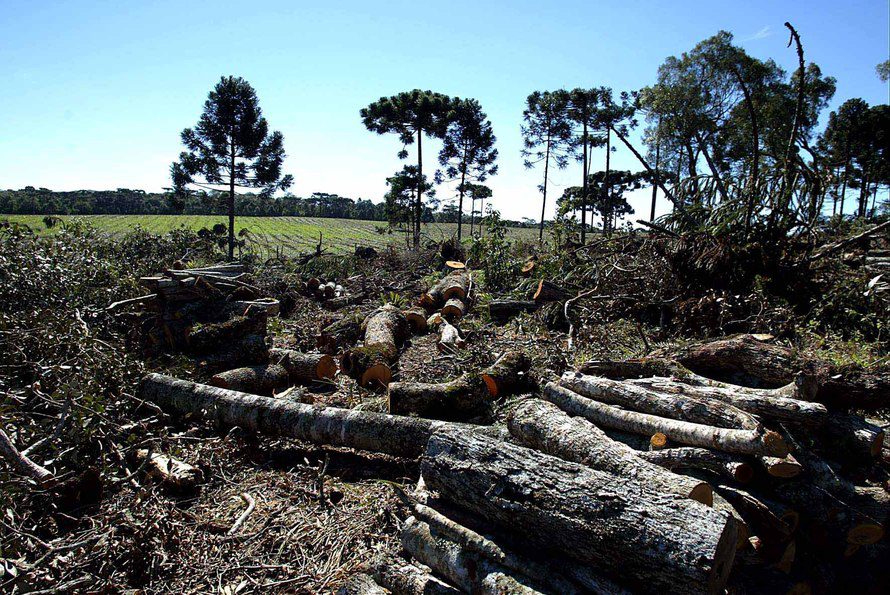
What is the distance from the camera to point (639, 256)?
26.8 ft

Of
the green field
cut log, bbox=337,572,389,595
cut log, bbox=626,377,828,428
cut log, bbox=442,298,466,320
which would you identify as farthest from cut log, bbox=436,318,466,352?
the green field

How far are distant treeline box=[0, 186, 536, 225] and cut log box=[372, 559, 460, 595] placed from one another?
69.2 ft

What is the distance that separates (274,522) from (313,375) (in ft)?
9.06

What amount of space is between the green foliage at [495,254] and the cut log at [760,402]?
6.92 metres

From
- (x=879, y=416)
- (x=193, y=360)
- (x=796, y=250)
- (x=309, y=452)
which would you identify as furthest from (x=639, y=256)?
(x=193, y=360)

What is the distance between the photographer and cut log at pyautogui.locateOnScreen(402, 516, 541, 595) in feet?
6.97

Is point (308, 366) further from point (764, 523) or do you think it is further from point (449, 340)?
point (764, 523)

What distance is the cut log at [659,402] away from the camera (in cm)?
297

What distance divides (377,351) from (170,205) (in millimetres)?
19524

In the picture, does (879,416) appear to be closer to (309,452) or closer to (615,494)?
(615,494)

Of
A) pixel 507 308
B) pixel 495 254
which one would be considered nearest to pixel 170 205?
pixel 495 254

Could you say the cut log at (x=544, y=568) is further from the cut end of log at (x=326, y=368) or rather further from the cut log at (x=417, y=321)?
the cut log at (x=417, y=321)

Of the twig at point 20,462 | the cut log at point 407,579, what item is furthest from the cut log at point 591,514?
the twig at point 20,462

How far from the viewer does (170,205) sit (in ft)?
69.6
